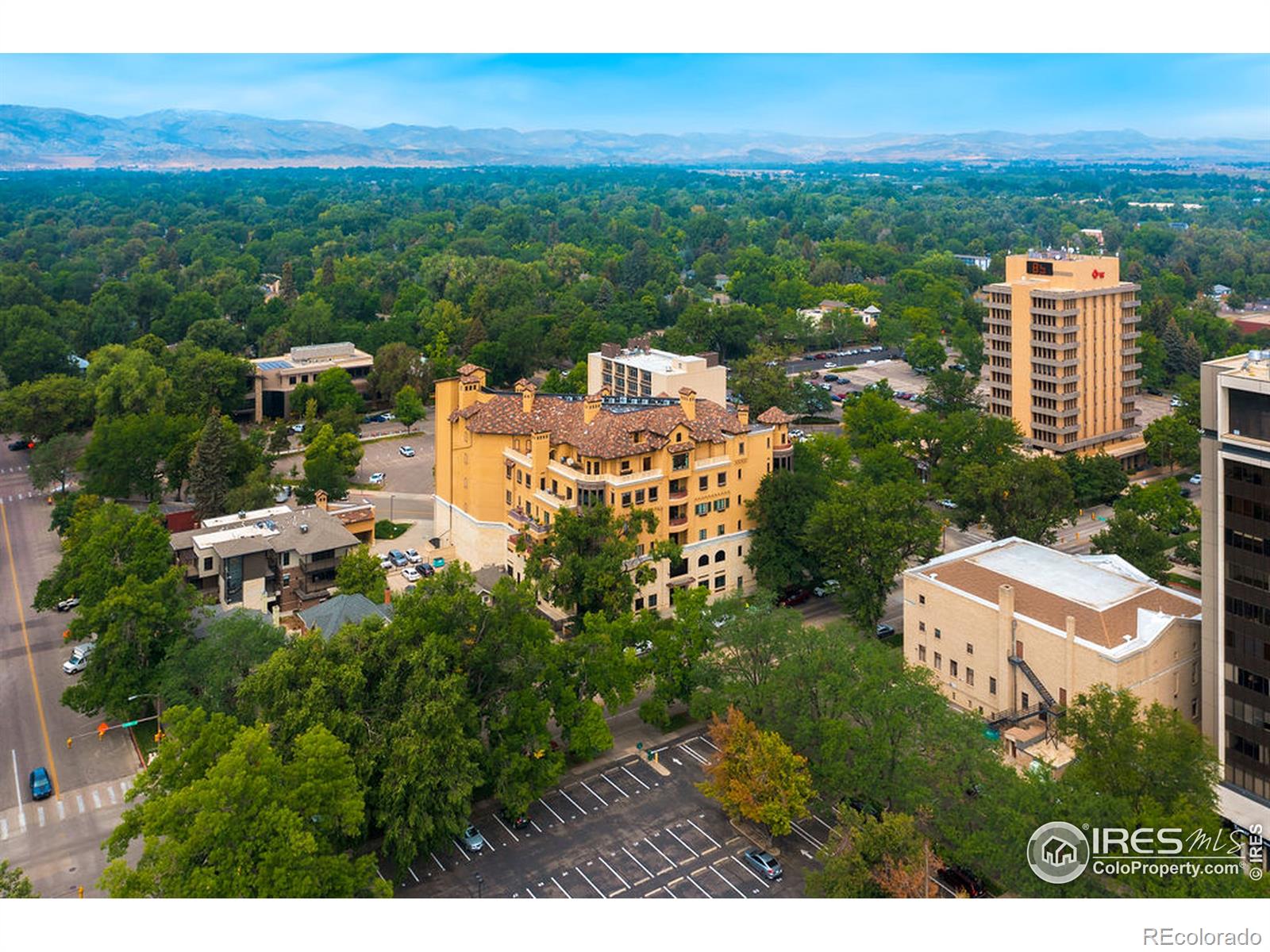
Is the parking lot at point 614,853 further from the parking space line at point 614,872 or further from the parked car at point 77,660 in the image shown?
the parked car at point 77,660

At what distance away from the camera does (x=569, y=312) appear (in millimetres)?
88250

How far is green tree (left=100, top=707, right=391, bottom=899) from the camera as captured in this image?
19484mm

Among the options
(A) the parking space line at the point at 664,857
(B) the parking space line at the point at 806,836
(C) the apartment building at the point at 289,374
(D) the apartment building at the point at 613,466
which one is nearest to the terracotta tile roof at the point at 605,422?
(D) the apartment building at the point at 613,466

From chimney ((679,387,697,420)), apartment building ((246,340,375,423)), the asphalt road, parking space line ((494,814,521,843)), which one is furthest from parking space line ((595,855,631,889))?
apartment building ((246,340,375,423))

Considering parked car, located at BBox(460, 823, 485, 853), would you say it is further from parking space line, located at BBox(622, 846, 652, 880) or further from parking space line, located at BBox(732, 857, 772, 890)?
parking space line, located at BBox(732, 857, 772, 890)

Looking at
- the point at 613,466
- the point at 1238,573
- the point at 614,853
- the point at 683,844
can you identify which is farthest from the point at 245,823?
the point at 1238,573

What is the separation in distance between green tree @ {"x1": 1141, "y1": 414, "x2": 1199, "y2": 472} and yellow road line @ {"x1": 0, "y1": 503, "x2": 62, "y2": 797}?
51.2 m

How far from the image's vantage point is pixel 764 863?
23.7 meters

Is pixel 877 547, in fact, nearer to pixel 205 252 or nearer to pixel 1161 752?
pixel 1161 752

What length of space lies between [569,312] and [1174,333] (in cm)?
4689

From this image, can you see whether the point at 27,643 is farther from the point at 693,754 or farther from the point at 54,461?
the point at 693,754

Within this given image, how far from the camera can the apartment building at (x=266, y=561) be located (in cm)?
3725

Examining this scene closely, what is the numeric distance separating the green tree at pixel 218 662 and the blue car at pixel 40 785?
11.3ft

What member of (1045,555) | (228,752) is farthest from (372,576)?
(1045,555)
